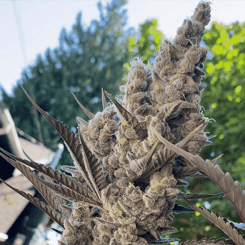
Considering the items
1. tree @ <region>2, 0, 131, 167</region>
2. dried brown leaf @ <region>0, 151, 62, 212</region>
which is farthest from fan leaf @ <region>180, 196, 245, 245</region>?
tree @ <region>2, 0, 131, 167</region>

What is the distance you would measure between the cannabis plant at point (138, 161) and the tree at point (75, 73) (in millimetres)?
4184

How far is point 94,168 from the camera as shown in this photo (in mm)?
362

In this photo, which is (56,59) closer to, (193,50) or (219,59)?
(219,59)

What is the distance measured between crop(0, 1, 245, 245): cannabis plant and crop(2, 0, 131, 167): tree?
165 inches

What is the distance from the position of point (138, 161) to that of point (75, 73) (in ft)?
16.7

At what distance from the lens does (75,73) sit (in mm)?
5141

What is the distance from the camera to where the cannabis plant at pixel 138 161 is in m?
0.35

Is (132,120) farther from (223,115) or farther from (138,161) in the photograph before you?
(223,115)

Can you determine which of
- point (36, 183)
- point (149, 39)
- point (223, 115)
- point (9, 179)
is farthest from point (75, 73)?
point (36, 183)

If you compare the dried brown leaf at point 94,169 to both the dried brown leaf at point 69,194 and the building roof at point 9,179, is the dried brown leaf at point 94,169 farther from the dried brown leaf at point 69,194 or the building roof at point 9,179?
the building roof at point 9,179

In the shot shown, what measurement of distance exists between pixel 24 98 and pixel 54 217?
4.98m

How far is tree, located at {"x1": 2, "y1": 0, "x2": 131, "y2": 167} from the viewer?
15.5 feet

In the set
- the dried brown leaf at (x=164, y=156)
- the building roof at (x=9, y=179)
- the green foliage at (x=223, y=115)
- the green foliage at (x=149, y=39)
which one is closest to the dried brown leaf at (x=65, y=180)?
the dried brown leaf at (x=164, y=156)

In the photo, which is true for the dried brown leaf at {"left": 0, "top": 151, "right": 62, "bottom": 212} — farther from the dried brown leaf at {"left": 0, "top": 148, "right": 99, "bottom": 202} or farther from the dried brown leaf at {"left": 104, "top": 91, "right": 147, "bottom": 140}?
the dried brown leaf at {"left": 104, "top": 91, "right": 147, "bottom": 140}
